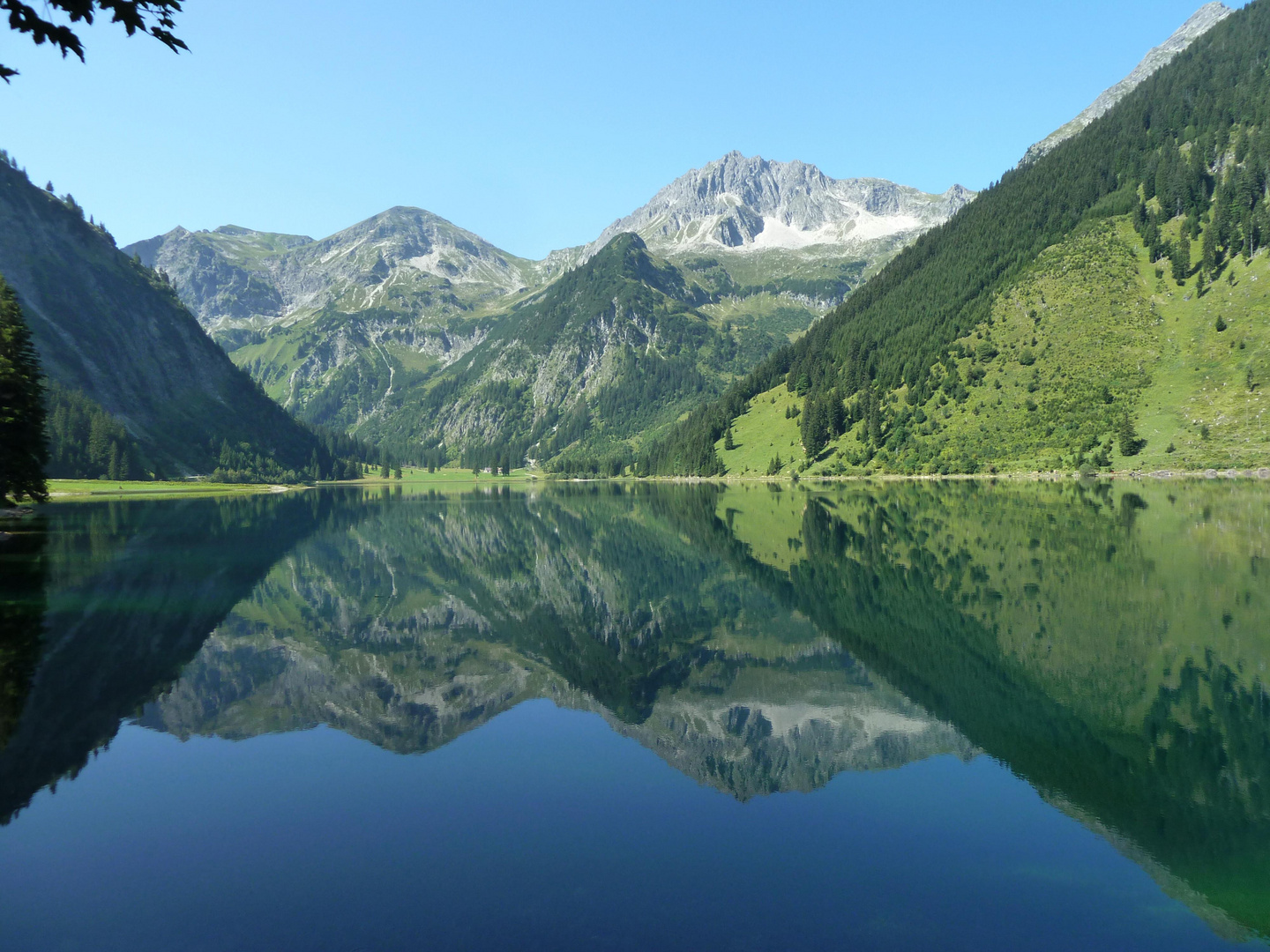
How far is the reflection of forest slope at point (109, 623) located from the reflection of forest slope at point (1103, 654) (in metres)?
20.9

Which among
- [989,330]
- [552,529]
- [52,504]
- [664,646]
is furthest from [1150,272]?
[52,504]

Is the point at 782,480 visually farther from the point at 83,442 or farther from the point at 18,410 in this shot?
the point at 83,442

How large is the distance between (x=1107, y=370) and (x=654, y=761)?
145015 mm

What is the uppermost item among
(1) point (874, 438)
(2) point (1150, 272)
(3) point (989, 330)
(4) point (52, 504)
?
(2) point (1150, 272)

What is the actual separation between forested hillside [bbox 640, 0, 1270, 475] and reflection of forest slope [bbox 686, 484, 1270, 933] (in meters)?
80.6

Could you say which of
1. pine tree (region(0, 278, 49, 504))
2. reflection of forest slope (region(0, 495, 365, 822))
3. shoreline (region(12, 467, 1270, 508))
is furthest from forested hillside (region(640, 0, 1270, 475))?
pine tree (region(0, 278, 49, 504))

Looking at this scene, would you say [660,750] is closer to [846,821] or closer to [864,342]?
[846,821]

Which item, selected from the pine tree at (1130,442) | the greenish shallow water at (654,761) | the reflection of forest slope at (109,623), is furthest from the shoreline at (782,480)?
the greenish shallow water at (654,761)

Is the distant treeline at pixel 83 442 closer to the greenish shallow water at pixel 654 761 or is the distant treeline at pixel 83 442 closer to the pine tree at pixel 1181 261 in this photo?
the greenish shallow water at pixel 654 761

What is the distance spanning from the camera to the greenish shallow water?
1022cm

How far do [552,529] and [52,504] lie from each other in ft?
262

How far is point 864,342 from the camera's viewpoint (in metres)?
190

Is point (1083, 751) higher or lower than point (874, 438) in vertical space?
lower

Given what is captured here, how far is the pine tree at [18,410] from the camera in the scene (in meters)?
57.5
